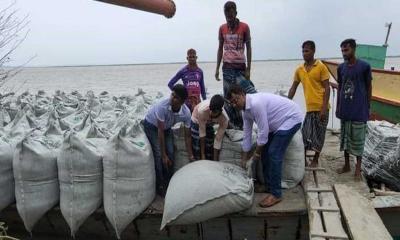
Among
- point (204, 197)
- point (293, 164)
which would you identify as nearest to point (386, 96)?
point (293, 164)

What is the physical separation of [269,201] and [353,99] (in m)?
1.31

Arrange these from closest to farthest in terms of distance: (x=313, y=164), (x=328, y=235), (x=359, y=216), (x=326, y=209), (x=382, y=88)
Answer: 1. (x=328, y=235)
2. (x=359, y=216)
3. (x=326, y=209)
4. (x=313, y=164)
5. (x=382, y=88)

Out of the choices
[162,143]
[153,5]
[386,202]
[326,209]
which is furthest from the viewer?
[162,143]

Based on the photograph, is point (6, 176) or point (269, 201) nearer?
point (269, 201)

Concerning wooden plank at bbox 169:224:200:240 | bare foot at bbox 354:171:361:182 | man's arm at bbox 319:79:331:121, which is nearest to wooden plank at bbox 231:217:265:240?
wooden plank at bbox 169:224:200:240

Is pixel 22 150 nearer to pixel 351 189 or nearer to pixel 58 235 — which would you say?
pixel 58 235

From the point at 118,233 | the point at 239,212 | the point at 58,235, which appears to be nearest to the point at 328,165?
the point at 239,212

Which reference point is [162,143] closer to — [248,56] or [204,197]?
[204,197]

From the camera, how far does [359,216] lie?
10.3 ft

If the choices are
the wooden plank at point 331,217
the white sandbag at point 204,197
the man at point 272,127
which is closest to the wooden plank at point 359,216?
the wooden plank at point 331,217

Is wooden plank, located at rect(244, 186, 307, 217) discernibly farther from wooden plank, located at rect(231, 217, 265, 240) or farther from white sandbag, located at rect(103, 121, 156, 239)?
white sandbag, located at rect(103, 121, 156, 239)

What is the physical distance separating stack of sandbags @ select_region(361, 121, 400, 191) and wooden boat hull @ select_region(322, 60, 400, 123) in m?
2.27

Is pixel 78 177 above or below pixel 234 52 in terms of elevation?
below

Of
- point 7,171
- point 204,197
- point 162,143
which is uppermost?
point 162,143
